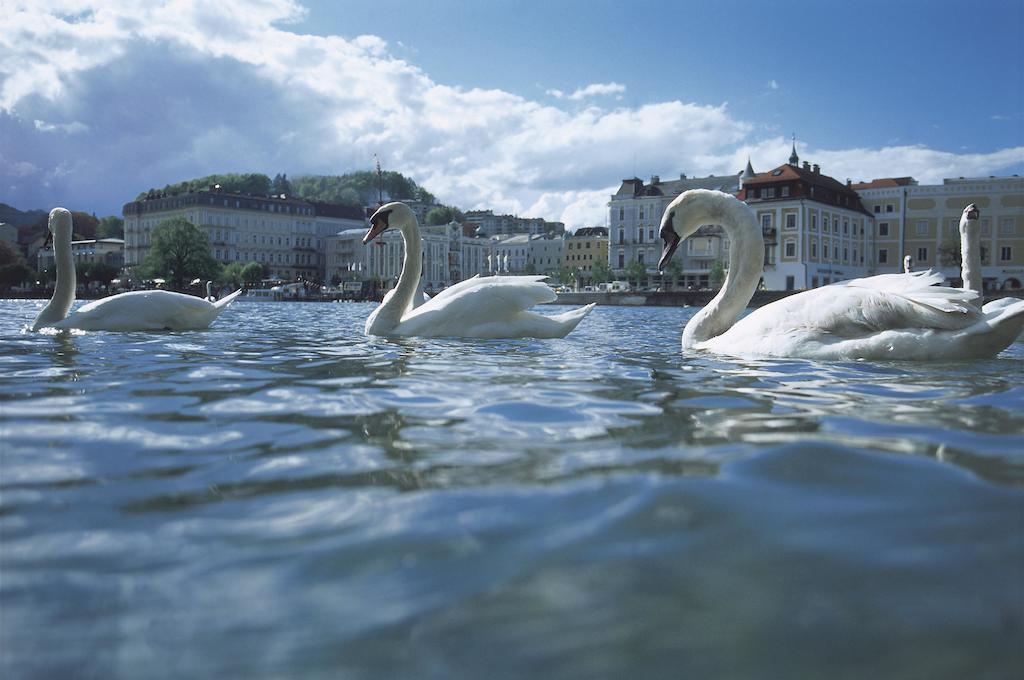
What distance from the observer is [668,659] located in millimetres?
1272

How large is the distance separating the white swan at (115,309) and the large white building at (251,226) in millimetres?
107737

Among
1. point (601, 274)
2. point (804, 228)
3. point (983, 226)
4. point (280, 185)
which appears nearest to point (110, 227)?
point (280, 185)

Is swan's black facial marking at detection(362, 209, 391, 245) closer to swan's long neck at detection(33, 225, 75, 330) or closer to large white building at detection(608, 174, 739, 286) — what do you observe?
swan's long neck at detection(33, 225, 75, 330)

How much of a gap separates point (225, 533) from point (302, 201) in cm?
13570

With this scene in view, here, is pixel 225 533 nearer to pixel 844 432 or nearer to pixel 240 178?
pixel 844 432

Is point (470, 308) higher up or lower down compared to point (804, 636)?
higher up

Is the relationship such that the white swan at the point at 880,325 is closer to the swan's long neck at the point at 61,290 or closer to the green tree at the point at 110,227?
the swan's long neck at the point at 61,290

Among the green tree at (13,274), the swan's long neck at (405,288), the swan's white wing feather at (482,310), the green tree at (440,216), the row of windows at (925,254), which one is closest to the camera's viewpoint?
the swan's white wing feather at (482,310)

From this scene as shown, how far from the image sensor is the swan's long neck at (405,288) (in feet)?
29.8

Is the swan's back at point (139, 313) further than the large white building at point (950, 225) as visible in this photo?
No

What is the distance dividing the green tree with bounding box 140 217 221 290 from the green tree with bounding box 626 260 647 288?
1613 inches

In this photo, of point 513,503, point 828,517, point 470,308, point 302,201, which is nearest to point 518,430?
point 513,503

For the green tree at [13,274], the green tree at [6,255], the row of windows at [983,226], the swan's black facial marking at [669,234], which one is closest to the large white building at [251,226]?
the green tree at [6,255]

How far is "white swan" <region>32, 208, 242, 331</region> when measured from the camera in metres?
9.29
